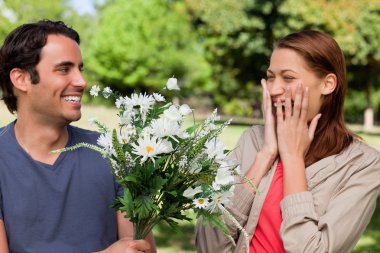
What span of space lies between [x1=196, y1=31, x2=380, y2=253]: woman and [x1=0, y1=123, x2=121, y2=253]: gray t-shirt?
48 cm

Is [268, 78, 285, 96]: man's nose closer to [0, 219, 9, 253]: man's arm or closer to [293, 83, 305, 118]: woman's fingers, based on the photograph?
[293, 83, 305, 118]: woman's fingers

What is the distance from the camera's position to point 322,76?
8.89 feet

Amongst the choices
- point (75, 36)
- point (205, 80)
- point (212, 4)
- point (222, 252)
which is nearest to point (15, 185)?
point (75, 36)

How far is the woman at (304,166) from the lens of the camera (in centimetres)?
250

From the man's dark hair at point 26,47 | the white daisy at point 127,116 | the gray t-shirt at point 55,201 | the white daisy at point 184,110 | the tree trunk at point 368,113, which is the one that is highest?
the man's dark hair at point 26,47

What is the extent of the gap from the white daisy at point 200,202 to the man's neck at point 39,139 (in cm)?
76

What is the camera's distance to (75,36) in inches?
104

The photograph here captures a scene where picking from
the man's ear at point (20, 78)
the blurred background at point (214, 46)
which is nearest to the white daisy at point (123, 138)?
the man's ear at point (20, 78)

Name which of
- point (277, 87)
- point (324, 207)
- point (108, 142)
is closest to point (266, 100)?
point (277, 87)

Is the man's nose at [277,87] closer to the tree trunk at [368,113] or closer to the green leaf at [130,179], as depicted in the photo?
the green leaf at [130,179]

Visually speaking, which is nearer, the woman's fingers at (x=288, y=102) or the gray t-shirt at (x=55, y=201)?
the gray t-shirt at (x=55, y=201)

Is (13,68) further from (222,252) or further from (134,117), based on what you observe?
(222,252)

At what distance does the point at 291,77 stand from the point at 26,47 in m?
1.17

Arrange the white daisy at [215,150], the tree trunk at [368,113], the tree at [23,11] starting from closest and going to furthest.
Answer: the white daisy at [215,150] → the tree at [23,11] → the tree trunk at [368,113]
